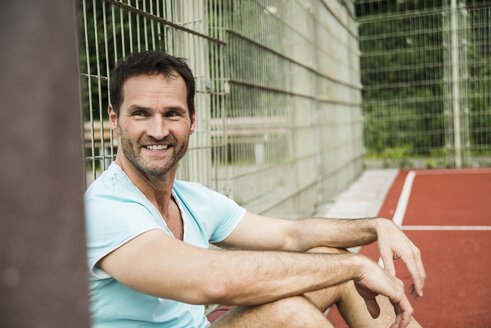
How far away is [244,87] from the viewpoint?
397 centimetres

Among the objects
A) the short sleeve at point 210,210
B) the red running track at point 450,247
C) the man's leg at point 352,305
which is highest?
the short sleeve at point 210,210

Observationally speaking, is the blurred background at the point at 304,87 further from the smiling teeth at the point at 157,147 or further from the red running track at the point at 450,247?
the red running track at the point at 450,247

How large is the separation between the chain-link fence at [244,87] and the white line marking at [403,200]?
3.21 ft

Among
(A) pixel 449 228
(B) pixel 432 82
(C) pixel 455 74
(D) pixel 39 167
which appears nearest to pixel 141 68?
(D) pixel 39 167

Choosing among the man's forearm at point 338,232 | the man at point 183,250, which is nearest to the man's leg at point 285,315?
the man at point 183,250

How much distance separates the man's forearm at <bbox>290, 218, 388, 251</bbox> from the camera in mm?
2330

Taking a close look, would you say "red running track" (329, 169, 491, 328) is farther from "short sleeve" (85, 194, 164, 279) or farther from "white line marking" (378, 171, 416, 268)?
"short sleeve" (85, 194, 164, 279)

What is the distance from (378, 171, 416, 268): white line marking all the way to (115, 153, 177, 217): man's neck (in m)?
4.01

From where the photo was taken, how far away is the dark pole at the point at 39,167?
462 mm

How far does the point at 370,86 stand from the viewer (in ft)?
37.4

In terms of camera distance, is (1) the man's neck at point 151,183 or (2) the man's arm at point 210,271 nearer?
(2) the man's arm at point 210,271

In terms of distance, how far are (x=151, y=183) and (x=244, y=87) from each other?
2.11 metres

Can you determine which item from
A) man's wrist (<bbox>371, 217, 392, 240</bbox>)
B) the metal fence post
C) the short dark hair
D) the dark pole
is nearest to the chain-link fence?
the short dark hair

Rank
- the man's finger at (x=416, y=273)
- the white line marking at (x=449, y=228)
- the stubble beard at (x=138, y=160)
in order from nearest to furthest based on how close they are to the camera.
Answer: the stubble beard at (x=138, y=160)
the man's finger at (x=416, y=273)
the white line marking at (x=449, y=228)
